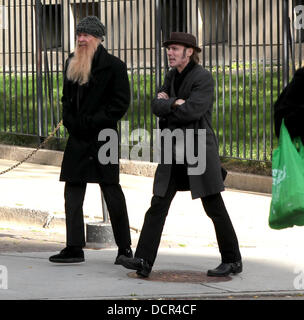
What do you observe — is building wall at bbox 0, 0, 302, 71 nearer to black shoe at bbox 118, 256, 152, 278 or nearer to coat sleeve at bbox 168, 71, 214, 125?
coat sleeve at bbox 168, 71, 214, 125

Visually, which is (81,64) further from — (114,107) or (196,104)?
(196,104)

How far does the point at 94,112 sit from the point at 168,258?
4.79ft

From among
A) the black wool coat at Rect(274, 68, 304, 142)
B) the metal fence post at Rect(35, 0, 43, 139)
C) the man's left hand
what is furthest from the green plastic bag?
the metal fence post at Rect(35, 0, 43, 139)

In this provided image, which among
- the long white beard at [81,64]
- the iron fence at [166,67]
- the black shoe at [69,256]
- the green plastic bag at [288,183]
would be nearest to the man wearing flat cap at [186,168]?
the black shoe at [69,256]

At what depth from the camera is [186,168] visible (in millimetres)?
7605

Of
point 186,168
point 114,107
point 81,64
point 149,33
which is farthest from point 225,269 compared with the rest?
point 149,33

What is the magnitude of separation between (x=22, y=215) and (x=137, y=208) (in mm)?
1285

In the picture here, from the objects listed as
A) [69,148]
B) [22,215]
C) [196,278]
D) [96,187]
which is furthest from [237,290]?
[96,187]

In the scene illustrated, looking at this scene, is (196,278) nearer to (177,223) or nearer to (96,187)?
(177,223)

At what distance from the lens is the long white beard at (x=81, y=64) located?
8.09 metres

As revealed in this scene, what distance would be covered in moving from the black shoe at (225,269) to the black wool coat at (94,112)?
1091 mm

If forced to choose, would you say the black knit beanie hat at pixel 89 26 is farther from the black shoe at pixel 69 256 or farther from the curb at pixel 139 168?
the curb at pixel 139 168
